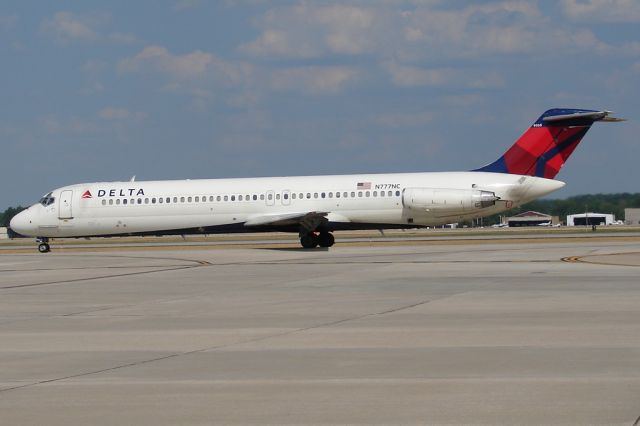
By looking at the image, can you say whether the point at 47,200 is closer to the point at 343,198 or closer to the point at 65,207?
the point at 65,207

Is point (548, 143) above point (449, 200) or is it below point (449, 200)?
above

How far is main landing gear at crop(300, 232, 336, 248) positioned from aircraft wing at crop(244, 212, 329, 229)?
0.97m

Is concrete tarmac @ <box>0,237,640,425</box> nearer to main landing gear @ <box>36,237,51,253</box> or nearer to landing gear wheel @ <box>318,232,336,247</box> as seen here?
landing gear wheel @ <box>318,232,336,247</box>

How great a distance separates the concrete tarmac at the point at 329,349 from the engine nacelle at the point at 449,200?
14968 millimetres

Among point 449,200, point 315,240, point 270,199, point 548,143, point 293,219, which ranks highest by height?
point 548,143

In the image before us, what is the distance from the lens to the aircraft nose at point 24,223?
45094 millimetres

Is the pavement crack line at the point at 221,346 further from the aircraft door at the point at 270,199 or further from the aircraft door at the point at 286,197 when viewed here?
the aircraft door at the point at 270,199

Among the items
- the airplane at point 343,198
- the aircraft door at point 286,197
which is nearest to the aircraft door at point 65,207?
the airplane at point 343,198

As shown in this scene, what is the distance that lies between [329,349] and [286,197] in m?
29.9

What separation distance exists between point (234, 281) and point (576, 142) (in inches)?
861

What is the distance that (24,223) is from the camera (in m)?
45.2

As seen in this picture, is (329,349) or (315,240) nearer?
(329,349)

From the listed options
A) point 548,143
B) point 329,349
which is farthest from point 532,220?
point 329,349

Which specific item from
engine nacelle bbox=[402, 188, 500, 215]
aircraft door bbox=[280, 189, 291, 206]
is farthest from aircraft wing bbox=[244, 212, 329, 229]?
engine nacelle bbox=[402, 188, 500, 215]
